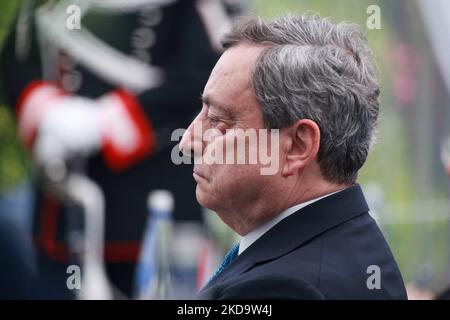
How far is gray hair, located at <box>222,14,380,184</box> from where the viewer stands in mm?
2145

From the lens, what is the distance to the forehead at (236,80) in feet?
7.19

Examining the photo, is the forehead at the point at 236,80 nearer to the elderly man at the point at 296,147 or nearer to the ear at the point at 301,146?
the elderly man at the point at 296,147

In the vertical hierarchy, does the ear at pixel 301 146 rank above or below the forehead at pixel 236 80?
below

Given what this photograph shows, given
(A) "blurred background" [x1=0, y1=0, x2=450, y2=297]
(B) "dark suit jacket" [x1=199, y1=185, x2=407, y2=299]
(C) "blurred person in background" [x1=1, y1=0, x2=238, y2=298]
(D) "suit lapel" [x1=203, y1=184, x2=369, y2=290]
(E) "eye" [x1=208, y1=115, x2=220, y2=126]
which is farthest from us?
(A) "blurred background" [x1=0, y1=0, x2=450, y2=297]

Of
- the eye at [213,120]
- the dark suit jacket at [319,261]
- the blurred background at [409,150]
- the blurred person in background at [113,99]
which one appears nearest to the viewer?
the dark suit jacket at [319,261]

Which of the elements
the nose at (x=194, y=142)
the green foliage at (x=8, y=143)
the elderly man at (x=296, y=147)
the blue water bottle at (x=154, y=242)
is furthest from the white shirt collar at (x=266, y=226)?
the green foliage at (x=8, y=143)

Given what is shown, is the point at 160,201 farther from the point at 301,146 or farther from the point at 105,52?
the point at 301,146

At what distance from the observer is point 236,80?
2.20 metres

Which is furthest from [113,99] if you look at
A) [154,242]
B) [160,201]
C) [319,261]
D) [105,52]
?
[319,261]

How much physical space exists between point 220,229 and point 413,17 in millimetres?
1405

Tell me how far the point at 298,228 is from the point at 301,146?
0.57 ft

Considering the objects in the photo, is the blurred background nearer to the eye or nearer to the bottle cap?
A: the bottle cap

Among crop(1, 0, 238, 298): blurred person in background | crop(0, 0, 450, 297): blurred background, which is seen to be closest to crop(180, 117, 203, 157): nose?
crop(1, 0, 238, 298): blurred person in background

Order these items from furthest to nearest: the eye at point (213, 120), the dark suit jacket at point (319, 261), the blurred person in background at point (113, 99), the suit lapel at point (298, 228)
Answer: the blurred person in background at point (113, 99) < the eye at point (213, 120) < the suit lapel at point (298, 228) < the dark suit jacket at point (319, 261)
